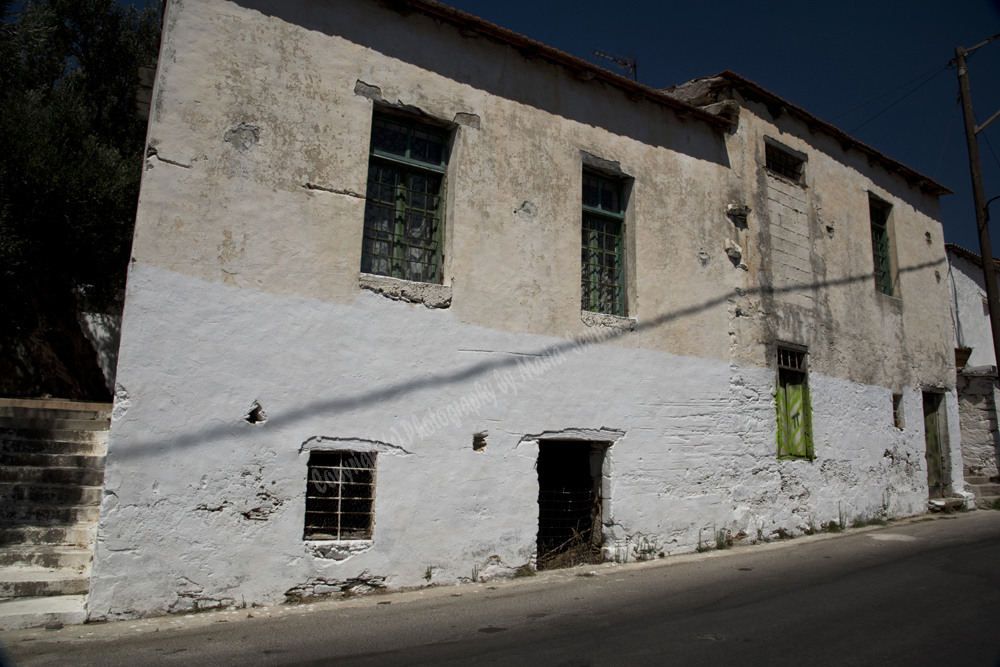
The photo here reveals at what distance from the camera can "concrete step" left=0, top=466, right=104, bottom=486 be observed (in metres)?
6.60

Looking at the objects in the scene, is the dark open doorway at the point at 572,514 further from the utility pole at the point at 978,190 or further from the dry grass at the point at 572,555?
the utility pole at the point at 978,190

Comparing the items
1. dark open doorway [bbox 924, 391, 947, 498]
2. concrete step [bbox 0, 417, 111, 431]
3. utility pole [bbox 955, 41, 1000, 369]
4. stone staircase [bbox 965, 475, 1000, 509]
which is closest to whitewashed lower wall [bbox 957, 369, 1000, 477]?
stone staircase [bbox 965, 475, 1000, 509]

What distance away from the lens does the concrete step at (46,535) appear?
5898 mm

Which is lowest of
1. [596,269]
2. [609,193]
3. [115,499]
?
[115,499]

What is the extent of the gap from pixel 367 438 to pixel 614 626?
2.86 meters

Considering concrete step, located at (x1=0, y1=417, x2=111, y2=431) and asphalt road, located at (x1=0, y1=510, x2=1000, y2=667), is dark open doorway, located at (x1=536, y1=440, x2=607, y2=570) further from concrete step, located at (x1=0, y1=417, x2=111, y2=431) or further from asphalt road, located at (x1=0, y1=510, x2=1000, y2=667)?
concrete step, located at (x1=0, y1=417, x2=111, y2=431)

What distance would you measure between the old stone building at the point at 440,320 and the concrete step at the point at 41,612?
24 cm

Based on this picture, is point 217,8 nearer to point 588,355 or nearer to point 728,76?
point 588,355

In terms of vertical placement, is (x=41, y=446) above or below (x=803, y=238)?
below

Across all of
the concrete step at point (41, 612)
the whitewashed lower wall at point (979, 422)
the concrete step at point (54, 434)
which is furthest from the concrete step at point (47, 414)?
the whitewashed lower wall at point (979, 422)

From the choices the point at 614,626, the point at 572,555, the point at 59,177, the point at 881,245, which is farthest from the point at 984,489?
the point at 59,177

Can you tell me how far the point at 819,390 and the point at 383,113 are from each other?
8.24 metres

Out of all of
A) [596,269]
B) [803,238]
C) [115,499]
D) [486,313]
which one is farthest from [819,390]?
[115,499]

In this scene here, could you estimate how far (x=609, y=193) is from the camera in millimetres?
8883
